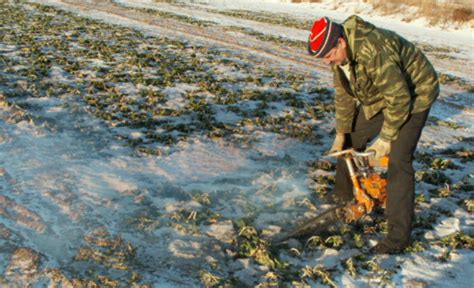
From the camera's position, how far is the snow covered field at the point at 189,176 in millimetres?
4301

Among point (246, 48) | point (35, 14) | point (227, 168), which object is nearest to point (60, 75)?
point (227, 168)

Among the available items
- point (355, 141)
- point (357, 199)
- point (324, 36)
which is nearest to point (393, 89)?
point (324, 36)

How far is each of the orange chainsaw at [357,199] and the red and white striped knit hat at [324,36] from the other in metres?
1.29

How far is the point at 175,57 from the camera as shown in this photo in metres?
13.0

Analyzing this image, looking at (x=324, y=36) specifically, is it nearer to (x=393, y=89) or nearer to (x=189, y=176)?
(x=393, y=89)

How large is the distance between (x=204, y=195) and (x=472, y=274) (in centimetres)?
306

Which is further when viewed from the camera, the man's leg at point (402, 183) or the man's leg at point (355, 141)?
the man's leg at point (355, 141)

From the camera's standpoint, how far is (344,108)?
5059mm

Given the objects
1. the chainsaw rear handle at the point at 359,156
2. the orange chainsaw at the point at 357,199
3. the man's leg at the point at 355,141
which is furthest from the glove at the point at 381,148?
the man's leg at the point at 355,141

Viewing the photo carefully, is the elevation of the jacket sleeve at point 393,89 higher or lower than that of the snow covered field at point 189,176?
higher

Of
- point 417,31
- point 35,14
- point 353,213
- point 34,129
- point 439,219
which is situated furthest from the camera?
point 417,31

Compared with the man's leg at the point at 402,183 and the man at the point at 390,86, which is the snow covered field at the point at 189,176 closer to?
the man's leg at the point at 402,183

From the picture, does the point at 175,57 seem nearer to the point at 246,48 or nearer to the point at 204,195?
the point at 246,48

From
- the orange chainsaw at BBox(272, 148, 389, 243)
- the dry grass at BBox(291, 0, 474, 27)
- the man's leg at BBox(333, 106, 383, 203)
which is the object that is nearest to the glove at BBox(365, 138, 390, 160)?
the orange chainsaw at BBox(272, 148, 389, 243)
